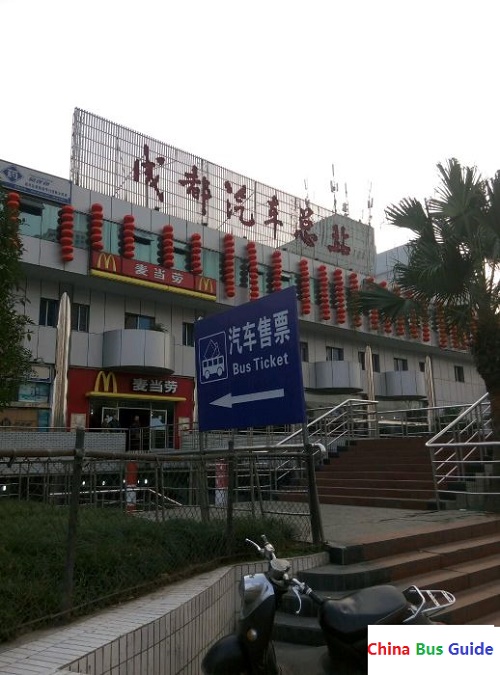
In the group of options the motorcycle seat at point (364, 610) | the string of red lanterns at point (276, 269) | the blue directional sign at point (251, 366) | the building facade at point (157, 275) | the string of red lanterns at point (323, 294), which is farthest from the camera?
the string of red lanterns at point (323, 294)

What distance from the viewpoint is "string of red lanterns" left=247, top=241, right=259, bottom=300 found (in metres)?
26.5

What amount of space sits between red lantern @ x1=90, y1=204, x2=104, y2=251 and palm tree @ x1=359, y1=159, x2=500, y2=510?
43.5ft

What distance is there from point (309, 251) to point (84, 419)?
15709 millimetres

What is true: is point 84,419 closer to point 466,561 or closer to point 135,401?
point 135,401

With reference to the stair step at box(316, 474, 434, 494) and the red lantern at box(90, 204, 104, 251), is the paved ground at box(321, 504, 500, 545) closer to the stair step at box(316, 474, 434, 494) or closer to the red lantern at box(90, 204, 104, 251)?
the stair step at box(316, 474, 434, 494)

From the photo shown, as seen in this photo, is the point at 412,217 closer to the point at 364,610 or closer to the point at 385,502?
the point at 385,502

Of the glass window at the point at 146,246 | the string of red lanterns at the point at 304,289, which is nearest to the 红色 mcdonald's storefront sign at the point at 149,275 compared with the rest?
the glass window at the point at 146,246

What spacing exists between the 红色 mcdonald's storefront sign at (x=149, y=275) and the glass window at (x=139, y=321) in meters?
2.06

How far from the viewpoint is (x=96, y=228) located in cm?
2230

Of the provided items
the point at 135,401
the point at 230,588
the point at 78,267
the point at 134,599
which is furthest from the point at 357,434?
the point at 134,599

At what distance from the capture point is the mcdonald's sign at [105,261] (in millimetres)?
22047

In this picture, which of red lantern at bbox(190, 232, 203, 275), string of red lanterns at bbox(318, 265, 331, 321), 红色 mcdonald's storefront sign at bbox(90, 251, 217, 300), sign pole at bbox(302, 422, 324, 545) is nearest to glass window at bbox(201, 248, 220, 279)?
红色 mcdonald's storefront sign at bbox(90, 251, 217, 300)

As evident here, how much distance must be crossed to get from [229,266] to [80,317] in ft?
22.4

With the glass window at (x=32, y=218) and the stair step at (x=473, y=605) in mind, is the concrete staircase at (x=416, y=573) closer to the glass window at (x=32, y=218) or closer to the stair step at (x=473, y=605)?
the stair step at (x=473, y=605)
